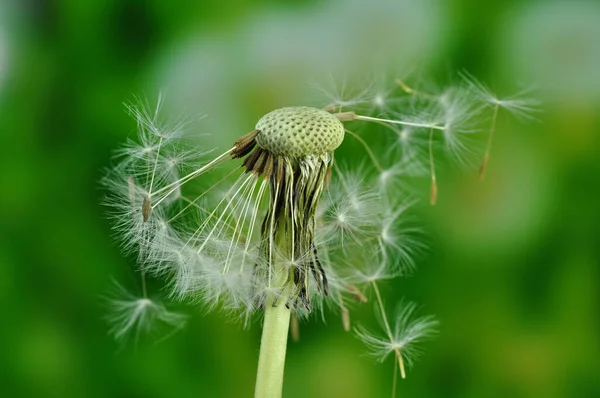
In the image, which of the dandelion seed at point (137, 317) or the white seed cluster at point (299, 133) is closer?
the white seed cluster at point (299, 133)

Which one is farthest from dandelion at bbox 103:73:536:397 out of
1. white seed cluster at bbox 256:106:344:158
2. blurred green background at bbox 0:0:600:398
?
blurred green background at bbox 0:0:600:398

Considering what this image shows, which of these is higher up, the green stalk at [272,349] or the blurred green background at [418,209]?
the blurred green background at [418,209]

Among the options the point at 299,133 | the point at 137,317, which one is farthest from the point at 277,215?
the point at 137,317

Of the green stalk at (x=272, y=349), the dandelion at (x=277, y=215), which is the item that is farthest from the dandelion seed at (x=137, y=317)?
the green stalk at (x=272, y=349)

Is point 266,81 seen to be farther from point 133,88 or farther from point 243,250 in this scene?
point 243,250

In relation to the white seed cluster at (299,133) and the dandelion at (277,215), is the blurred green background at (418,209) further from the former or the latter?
the white seed cluster at (299,133)

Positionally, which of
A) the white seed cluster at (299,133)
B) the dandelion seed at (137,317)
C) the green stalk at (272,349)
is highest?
the dandelion seed at (137,317)
